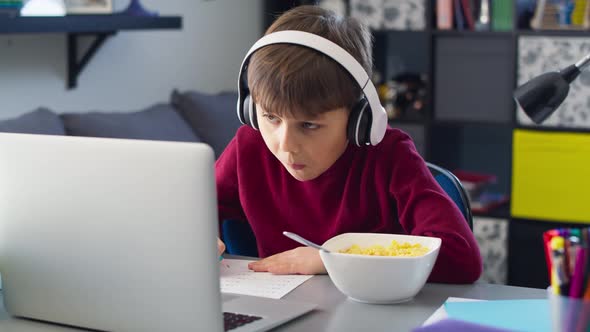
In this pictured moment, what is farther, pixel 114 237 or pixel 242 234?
pixel 242 234

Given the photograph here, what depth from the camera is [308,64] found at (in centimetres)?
148

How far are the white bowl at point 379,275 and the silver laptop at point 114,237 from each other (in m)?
0.07

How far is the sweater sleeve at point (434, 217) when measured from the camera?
145 centimetres

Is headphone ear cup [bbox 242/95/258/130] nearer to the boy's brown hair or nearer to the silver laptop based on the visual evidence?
the boy's brown hair

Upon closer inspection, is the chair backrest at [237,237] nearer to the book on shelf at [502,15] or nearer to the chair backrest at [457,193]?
the chair backrest at [457,193]

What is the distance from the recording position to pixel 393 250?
1393mm

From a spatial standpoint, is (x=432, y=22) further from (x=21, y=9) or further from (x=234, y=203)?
(x=234, y=203)

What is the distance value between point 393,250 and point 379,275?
0.10 m

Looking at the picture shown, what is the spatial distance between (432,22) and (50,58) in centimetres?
158

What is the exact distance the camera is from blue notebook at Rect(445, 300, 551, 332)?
3.92ft

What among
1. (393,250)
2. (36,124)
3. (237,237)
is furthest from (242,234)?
(36,124)

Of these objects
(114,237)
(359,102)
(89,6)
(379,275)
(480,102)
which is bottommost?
(480,102)

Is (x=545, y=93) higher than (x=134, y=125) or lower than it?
higher

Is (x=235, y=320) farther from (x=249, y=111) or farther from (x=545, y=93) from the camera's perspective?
(x=545, y=93)
